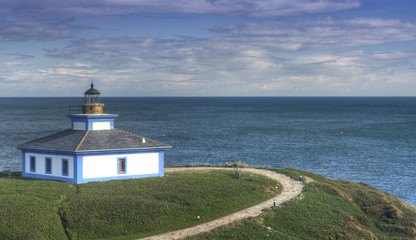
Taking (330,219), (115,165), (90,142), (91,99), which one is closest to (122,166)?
(115,165)

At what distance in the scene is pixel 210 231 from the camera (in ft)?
78.9

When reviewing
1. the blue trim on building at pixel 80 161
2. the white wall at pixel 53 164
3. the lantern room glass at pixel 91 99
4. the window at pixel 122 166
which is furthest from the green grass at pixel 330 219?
the lantern room glass at pixel 91 99

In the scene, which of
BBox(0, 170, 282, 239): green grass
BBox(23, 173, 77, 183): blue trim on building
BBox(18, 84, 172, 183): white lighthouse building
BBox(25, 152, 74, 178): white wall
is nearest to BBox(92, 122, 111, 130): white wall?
BBox(18, 84, 172, 183): white lighthouse building

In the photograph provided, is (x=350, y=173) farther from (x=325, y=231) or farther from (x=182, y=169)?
(x=325, y=231)

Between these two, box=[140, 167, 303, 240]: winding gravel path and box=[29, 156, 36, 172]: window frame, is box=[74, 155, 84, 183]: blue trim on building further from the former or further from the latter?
box=[140, 167, 303, 240]: winding gravel path

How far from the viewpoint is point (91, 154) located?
32.3 metres

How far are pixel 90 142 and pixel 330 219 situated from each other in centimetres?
1967

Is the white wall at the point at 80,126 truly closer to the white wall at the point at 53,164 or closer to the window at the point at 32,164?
the white wall at the point at 53,164

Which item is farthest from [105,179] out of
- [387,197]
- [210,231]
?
[387,197]

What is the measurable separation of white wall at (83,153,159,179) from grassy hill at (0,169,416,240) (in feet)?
4.42

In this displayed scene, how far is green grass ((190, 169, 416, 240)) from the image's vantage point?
24.9 m

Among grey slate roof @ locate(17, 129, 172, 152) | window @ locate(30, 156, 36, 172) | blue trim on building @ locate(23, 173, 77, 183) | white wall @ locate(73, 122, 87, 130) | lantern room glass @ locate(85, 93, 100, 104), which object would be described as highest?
lantern room glass @ locate(85, 93, 100, 104)

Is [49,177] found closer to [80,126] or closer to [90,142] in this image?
[90,142]

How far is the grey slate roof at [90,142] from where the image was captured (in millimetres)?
32656
